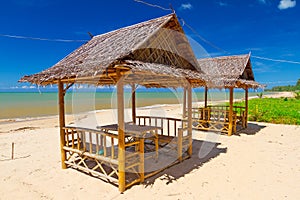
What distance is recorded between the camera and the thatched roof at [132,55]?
3756 mm

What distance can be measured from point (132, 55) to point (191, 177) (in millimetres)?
3059

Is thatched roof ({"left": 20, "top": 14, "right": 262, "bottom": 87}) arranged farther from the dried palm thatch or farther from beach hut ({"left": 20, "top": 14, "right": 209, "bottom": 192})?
the dried palm thatch

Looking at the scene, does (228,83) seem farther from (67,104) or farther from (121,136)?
(67,104)

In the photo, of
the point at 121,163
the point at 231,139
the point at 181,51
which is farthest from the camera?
the point at 231,139

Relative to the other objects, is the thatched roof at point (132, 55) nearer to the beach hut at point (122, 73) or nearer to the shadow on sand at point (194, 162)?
the beach hut at point (122, 73)

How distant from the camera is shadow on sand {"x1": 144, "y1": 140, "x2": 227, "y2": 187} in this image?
14.9ft

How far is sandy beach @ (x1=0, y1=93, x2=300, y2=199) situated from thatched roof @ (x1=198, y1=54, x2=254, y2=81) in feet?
12.8

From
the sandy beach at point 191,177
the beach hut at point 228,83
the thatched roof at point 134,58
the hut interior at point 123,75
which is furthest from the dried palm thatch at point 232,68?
the hut interior at point 123,75

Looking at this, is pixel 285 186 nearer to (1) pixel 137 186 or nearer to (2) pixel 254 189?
(2) pixel 254 189

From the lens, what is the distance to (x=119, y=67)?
3.51m

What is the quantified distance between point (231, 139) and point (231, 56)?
4.99 metres

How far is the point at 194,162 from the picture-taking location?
18.1 ft

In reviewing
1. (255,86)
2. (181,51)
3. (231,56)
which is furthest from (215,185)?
(231,56)

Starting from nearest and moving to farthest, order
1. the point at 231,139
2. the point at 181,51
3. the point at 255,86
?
1. the point at 181,51
2. the point at 231,139
3. the point at 255,86
